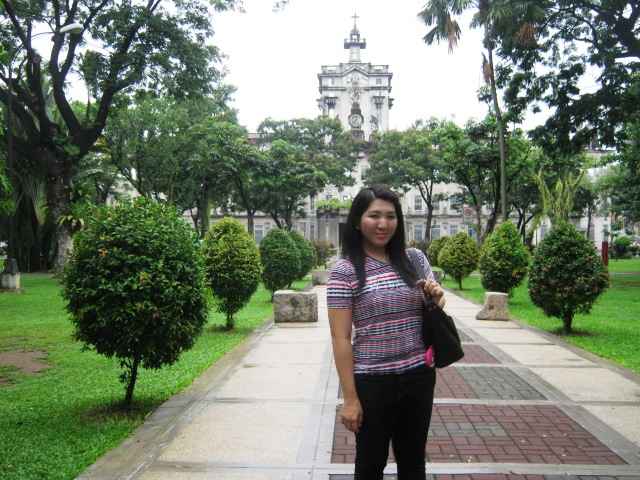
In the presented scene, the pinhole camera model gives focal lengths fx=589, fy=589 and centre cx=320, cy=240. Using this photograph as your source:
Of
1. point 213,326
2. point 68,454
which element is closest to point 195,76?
point 213,326

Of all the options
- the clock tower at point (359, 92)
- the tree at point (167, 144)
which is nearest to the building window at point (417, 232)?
the clock tower at point (359, 92)

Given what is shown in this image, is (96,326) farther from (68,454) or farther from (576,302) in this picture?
(576,302)

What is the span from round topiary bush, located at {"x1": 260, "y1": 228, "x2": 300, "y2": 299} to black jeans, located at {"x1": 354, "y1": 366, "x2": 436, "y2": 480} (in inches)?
534

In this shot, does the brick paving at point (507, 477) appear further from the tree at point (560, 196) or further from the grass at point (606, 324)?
the tree at point (560, 196)

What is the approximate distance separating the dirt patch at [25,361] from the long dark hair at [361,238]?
20.5ft

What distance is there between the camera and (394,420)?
273 cm

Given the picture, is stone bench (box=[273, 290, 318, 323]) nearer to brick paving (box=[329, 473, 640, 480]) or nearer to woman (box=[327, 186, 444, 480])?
brick paving (box=[329, 473, 640, 480])

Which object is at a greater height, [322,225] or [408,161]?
[408,161]

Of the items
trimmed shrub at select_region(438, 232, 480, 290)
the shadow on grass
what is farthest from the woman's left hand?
trimmed shrub at select_region(438, 232, 480, 290)

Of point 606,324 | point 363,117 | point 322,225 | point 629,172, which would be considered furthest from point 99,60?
point 363,117

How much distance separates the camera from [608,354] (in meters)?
8.34

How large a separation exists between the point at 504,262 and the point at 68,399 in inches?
473

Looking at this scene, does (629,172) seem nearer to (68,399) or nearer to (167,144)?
(167,144)

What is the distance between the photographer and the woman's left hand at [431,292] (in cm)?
271
